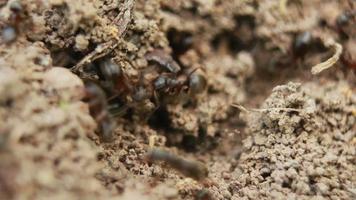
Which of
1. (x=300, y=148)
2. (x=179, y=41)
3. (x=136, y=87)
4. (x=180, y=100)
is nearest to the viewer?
(x=300, y=148)

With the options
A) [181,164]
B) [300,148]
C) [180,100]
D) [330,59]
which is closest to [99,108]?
[181,164]

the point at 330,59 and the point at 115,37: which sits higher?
the point at 330,59

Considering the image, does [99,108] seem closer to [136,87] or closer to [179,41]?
[136,87]

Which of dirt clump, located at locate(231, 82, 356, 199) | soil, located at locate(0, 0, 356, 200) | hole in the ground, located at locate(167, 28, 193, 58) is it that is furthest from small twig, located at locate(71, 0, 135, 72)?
dirt clump, located at locate(231, 82, 356, 199)

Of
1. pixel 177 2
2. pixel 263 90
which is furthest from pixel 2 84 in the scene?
pixel 263 90

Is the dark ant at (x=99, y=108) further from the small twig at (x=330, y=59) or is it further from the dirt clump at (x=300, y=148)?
the small twig at (x=330, y=59)

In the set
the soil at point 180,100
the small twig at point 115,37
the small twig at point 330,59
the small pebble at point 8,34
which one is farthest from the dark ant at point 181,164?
the small twig at point 330,59

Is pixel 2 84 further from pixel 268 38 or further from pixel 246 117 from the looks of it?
pixel 268 38
